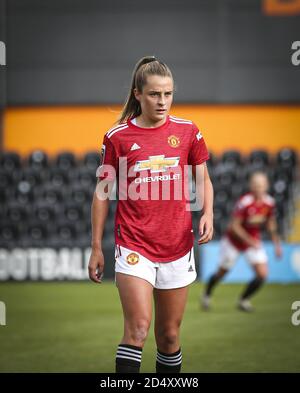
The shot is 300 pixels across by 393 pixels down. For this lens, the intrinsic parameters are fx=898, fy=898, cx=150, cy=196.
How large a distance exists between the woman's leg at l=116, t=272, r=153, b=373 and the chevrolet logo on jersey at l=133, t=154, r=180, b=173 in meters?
0.68

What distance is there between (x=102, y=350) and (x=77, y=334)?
1438mm

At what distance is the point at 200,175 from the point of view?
580 cm

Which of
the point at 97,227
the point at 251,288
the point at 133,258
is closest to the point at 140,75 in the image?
the point at 97,227

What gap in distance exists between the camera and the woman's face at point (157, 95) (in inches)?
217

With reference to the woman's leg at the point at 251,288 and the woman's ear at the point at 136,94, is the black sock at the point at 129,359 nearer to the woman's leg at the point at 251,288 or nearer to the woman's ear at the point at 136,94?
the woman's ear at the point at 136,94

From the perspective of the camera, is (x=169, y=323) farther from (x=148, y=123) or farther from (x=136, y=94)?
(x=136, y=94)

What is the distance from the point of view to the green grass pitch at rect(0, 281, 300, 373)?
8.04m

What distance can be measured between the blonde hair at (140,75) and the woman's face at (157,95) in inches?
1.5

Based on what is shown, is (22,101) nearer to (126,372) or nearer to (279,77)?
(279,77)

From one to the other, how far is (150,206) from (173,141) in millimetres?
437

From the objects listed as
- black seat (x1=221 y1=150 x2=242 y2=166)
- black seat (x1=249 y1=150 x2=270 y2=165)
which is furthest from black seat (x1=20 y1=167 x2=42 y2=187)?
black seat (x1=249 y1=150 x2=270 y2=165)

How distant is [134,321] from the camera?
550cm

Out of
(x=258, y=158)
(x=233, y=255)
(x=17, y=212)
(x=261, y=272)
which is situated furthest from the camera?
(x=258, y=158)

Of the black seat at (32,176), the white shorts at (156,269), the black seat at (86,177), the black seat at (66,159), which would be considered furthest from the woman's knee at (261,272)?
the black seat at (66,159)
